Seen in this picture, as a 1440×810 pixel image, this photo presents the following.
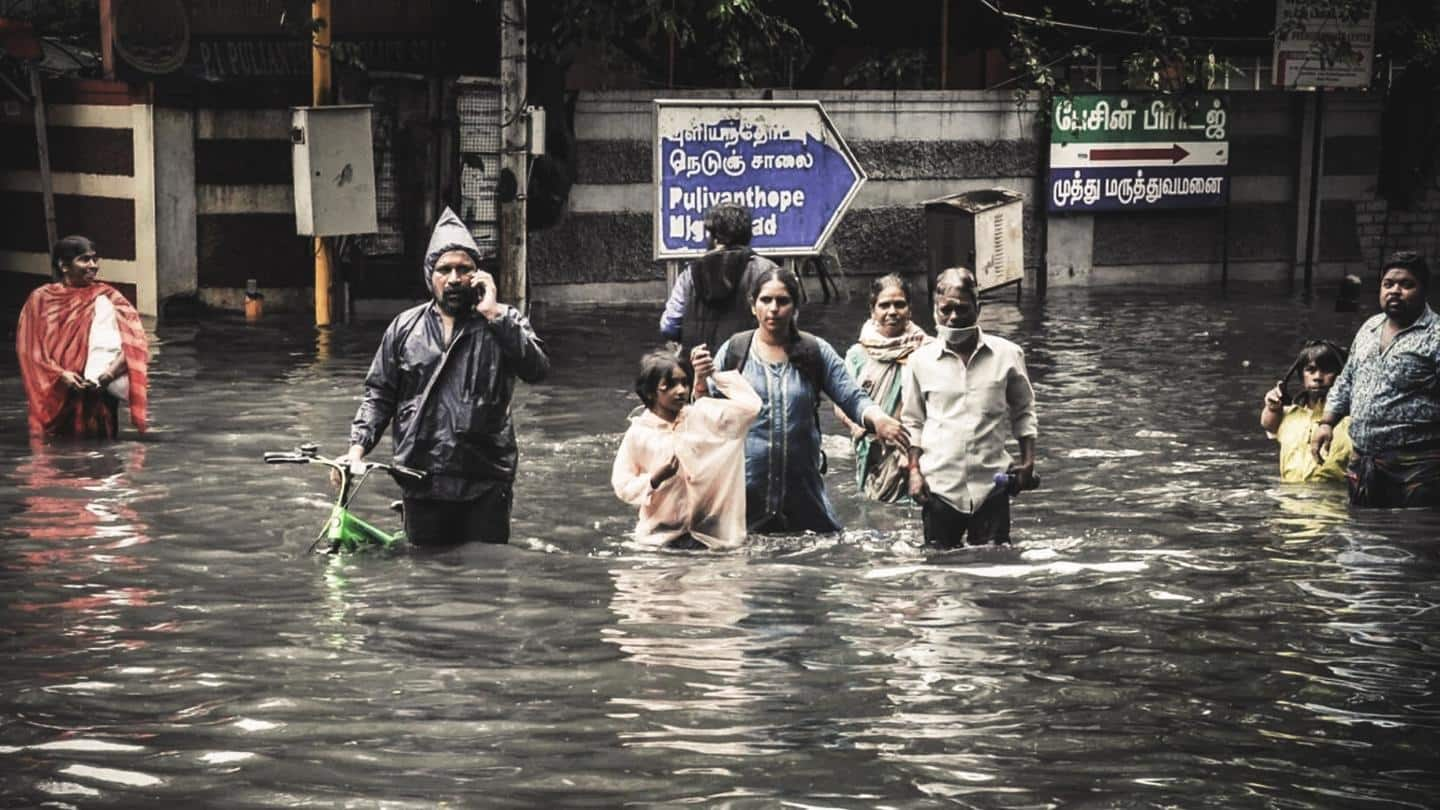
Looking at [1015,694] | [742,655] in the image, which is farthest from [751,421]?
[1015,694]

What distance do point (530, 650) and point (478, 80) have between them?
34.9ft

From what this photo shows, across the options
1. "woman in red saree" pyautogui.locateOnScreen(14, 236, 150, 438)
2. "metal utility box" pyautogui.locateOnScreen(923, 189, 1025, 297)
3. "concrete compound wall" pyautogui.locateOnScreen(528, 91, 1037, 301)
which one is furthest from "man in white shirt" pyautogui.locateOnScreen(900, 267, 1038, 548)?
"metal utility box" pyautogui.locateOnScreen(923, 189, 1025, 297)

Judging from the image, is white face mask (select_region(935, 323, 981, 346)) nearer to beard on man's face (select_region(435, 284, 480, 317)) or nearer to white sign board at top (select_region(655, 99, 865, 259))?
beard on man's face (select_region(435, 284, 480, 317))

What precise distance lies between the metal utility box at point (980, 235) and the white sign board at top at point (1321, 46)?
323 cm

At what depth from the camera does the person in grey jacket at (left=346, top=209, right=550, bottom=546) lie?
9383mm

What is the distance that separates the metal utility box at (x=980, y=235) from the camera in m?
22.0

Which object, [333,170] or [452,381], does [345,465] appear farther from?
[333,170]

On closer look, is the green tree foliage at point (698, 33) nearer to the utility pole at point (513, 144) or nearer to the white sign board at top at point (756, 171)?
the white sign board at top at point (756, 171)

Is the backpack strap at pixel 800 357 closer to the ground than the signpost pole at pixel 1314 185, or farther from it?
closer to the ground

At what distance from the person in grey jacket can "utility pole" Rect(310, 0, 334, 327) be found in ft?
32.5

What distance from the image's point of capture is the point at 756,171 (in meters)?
20.1

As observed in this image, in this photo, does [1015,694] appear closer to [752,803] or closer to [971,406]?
[752,803]

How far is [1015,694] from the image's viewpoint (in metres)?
7.64

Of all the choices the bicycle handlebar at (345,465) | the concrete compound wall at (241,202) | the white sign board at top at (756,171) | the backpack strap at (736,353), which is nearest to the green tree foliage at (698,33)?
the white sign board at top at (756,171)
